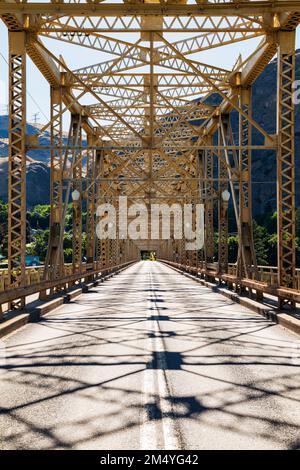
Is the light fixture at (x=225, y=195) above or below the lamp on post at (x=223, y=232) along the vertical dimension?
above

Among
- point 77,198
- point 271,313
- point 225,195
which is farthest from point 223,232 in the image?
point 271,313

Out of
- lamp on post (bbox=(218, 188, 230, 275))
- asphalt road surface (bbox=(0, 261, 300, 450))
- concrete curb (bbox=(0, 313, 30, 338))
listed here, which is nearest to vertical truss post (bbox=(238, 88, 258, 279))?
lamp on post (bbox=(218, 188, 230, 275))

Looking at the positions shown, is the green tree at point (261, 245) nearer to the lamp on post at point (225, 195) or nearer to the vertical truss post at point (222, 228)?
the vertical truss post at point (222, 228)

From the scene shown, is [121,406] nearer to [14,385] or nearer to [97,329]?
[14,385]

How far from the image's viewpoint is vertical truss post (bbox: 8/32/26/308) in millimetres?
17516

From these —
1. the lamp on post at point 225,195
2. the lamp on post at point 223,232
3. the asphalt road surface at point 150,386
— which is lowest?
the asphalt road surface at point 150,386

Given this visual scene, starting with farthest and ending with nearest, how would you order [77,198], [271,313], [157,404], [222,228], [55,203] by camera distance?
[222,228] → [77,198] → [55,203] → [271,313] → [157,404]

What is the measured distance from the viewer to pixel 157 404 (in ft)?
23.2

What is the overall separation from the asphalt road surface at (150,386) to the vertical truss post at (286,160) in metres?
3.00

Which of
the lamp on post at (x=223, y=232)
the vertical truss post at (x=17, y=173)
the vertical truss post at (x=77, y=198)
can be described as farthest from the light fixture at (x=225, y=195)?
the vertical truss post at (x=17, y=173)

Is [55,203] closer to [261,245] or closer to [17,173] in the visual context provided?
[17,173]

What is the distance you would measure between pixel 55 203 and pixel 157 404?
18868 mm

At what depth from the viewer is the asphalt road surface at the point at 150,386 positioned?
5.86 metres
